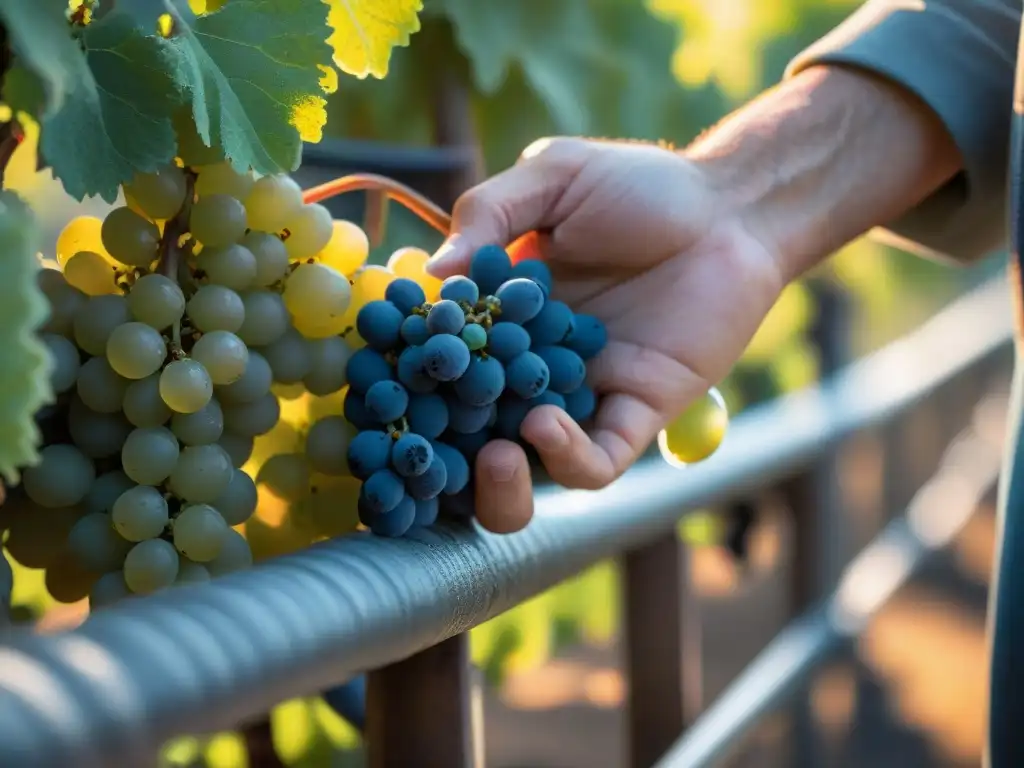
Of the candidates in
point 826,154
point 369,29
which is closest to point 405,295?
point 369,29

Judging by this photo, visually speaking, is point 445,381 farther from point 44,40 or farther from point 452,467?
point 44,40

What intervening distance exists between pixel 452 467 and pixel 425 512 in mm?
24

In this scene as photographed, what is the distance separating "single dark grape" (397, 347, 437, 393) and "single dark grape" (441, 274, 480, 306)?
0.04 meters

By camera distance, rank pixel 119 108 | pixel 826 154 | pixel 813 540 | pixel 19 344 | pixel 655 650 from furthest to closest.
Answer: pixel 813 540 < pixel 655 650 < pixel 826 154 < pixel 119 108 < pixel 19 344

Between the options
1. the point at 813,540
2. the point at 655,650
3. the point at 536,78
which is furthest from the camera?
the point at 813,540

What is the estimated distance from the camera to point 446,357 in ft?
1.65

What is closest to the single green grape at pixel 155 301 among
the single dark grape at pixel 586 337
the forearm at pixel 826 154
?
the single dark grape at pixel 586 337

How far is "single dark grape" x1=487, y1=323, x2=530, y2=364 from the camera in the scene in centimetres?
53

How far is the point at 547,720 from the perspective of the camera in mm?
3467

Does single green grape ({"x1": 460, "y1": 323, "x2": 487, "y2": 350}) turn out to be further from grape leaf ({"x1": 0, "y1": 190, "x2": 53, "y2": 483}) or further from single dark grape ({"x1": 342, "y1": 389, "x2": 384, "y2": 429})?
grape leaf ({"x1": 0, "y1": 190, "x2": 53, "y2": 483})

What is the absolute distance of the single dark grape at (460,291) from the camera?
54 centimetres

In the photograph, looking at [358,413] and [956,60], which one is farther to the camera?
[956,60]

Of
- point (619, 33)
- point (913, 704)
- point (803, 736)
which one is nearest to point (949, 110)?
point (619, 33)

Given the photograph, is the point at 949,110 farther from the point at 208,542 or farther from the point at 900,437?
the point at 900,437
